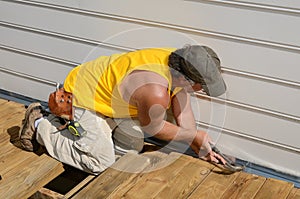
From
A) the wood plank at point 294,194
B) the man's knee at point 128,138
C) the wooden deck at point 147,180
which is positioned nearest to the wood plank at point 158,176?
the wooden deck at point 147,180

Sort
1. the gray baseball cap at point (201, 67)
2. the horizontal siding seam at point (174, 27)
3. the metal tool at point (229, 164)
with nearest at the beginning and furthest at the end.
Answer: the gray baseball cap at point (201, 67) < the horizontal siding seam at point (174, 27) < the metal tool at point (229, 164)

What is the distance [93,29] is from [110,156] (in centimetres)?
88

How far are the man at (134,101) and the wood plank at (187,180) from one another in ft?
0.28

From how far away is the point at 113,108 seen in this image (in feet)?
9.21

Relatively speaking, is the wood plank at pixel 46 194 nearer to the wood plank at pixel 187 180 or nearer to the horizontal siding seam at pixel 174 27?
the wood plank at pixel 187 180

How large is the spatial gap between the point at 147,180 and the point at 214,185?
0.35 m

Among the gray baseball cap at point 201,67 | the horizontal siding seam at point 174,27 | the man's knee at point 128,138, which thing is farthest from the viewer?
the man's knee at point 128,138

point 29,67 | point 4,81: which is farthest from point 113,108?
point 4,81

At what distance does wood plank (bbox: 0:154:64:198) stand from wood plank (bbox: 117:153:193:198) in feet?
1.74

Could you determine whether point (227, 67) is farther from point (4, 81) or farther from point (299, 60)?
point (4, 81)

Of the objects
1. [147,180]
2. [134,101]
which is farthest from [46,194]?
[134,101]

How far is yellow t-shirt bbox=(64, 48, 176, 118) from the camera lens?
8.60 ft

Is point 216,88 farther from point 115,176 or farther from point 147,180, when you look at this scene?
point 115,176

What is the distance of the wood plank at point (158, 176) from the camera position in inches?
98.9
